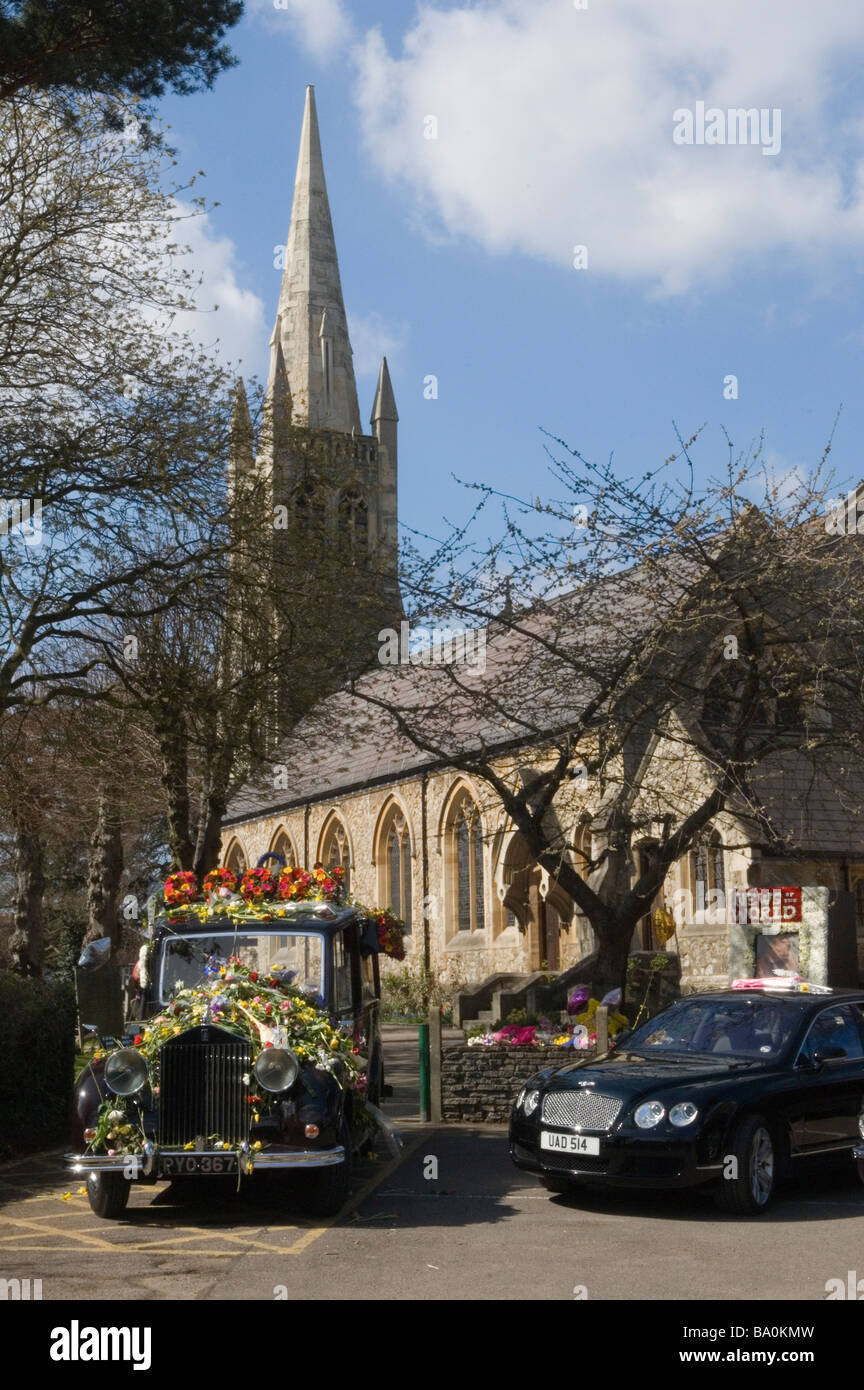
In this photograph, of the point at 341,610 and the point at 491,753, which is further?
the point at 341,610

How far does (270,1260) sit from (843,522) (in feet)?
33.0

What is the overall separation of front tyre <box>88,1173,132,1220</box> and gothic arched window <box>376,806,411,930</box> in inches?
1119

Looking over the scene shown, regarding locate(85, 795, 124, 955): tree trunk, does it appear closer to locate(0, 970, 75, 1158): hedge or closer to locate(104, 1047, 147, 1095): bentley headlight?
locate(0, 970, 75, 1158): hedge

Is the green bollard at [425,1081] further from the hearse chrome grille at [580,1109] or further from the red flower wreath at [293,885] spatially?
the hearse chrome grille at [580,1109]

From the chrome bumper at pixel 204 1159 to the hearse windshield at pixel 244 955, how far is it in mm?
2049

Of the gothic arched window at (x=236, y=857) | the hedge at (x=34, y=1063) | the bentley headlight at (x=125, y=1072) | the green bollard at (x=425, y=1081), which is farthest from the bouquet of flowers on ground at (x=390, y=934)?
the gothic arched window at (x=236, y=857)

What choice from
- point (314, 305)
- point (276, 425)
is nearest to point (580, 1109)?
point (276, 425)

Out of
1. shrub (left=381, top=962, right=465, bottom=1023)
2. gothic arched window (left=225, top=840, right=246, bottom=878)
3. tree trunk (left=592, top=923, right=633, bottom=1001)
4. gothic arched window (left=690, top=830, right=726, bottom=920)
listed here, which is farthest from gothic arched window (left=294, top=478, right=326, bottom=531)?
gothic arched window (left=225, top=840, right=246, bottom=878)

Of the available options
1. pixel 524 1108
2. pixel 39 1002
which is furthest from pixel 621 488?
pixel 39 1002

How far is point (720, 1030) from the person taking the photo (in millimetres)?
11188

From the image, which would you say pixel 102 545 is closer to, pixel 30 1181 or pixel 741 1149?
pixel 30 1181

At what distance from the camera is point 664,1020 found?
1177 cm

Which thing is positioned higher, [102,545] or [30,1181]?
[102,545]

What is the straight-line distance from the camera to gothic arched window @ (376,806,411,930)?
38.7 m
